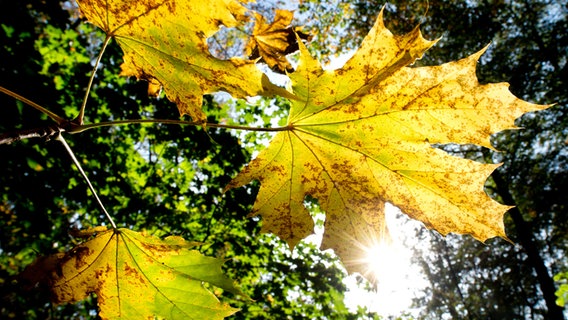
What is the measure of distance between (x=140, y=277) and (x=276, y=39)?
136 cm

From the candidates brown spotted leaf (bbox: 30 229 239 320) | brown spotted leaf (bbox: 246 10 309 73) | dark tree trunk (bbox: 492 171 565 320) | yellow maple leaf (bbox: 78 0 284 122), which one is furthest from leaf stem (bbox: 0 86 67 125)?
dark tree trunk (bbox: 492 171 565 320)

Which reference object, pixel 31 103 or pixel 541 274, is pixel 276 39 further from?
pixel 541 274

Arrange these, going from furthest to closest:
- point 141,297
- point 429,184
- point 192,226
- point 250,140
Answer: point 250,140 → point 192,226 → point 141,297 → point 429,184

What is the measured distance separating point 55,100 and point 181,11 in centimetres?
410

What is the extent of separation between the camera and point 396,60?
1.11 meters

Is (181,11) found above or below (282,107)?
below

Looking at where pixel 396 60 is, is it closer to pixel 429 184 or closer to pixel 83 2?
pixel 429 184

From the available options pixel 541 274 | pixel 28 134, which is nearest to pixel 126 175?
pixel 28 134

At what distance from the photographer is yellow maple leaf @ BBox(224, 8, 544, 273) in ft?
3.87

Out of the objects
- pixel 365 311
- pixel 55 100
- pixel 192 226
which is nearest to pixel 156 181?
pixel 192 226

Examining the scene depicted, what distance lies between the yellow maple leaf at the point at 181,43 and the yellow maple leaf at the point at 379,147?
0.74ft

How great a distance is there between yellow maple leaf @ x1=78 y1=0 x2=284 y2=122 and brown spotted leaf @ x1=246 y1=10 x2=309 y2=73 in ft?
2.03

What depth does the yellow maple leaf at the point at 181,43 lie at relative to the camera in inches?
43.3

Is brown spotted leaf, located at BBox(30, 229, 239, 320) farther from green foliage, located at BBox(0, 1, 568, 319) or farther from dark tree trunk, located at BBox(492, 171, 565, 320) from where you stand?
dark tree trunk, located at BBox(492, 171, 565, 320)
